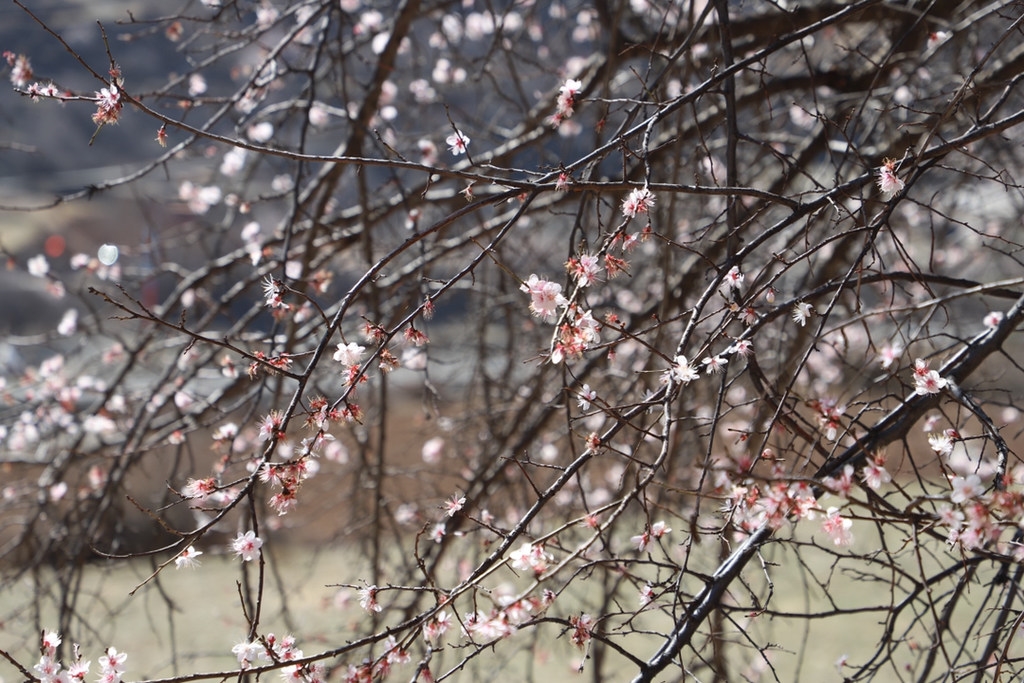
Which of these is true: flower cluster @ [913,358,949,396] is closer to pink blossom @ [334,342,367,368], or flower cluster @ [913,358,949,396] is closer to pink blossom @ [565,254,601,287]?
pink blossom @ [565,254,601,287]

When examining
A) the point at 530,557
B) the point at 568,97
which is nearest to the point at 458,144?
the point at 568,97

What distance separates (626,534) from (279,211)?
10.5 meters

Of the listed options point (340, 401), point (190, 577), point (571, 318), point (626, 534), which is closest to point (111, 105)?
point (340, 401)

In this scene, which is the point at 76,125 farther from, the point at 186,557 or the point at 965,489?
the point at 965,489

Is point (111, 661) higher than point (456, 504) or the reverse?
the reverse

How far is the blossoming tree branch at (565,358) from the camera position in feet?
5.92

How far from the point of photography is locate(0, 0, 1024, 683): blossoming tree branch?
1804mm

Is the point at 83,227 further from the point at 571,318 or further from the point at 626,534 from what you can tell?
the point at 571,318

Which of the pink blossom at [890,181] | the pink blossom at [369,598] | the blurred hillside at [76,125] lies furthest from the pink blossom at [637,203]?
the blurred hillside at [76,125]

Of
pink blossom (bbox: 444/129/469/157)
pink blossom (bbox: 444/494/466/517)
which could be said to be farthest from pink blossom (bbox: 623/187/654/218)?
pink blossom (bbox: 444/494/466/517)

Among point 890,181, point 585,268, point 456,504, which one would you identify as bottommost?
point 456,504

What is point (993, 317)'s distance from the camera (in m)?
2.38

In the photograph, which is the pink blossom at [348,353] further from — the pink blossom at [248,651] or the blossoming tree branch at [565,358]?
the pink blossom at [248,651]

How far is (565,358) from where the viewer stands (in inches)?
72.4
